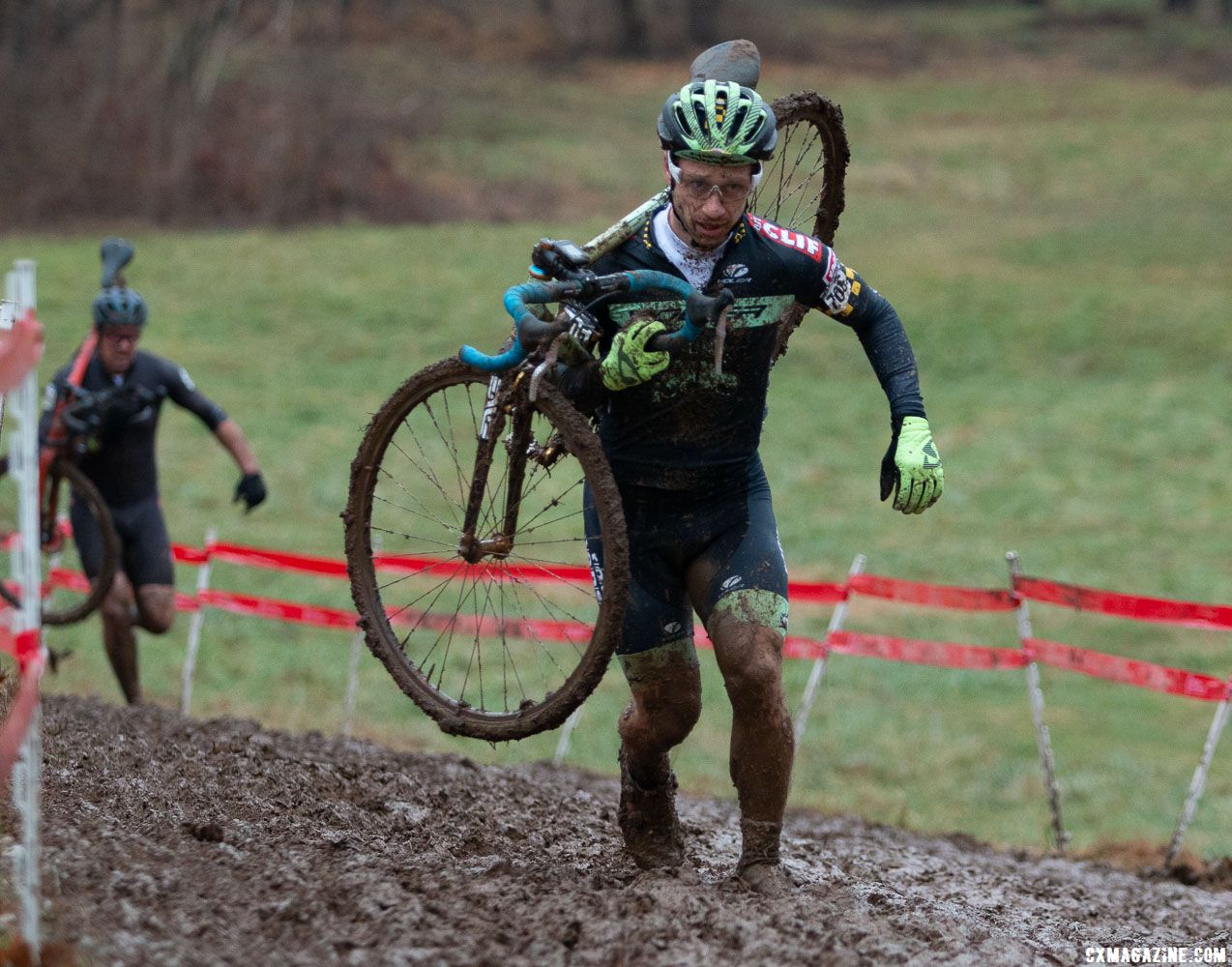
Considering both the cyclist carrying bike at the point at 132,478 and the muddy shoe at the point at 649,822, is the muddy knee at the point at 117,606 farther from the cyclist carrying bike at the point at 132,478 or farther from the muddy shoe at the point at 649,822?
the muddy shoe at the point at 649,822

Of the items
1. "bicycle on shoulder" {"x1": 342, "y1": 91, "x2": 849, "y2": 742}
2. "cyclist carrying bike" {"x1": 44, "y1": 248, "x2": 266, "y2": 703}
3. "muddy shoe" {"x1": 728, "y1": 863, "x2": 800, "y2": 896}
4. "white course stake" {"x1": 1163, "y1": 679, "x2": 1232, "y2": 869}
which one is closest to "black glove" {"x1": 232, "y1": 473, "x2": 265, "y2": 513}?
"cyclist carrying bike" {"x1": 44, "y1": 248, "x2": 266, "y2": 703}

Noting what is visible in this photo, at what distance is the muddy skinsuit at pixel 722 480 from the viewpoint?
5637 millimetres

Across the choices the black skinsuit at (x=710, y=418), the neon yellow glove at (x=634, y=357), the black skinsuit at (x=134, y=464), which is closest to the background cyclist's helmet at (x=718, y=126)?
the black skinsuit at (x=710, y=418)

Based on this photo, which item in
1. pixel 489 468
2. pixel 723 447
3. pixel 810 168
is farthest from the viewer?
pixel 810 168

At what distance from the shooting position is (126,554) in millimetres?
10539

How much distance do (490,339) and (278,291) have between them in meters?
4.86

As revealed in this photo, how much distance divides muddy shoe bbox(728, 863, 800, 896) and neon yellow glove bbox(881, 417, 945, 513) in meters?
1.33

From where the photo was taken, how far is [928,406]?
25422 mm

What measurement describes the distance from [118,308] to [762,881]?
591 centimetres

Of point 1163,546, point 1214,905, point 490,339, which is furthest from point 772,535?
point 490,339

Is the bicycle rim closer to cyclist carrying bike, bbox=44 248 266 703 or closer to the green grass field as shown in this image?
cyclist carrying bike, bbox=44 248 266 703

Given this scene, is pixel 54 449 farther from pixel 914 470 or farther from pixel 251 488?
pixel 914 470

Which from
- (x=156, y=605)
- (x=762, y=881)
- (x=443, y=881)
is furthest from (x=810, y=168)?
(x=156, y=605)

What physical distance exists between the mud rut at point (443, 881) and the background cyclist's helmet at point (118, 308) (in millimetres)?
2610
